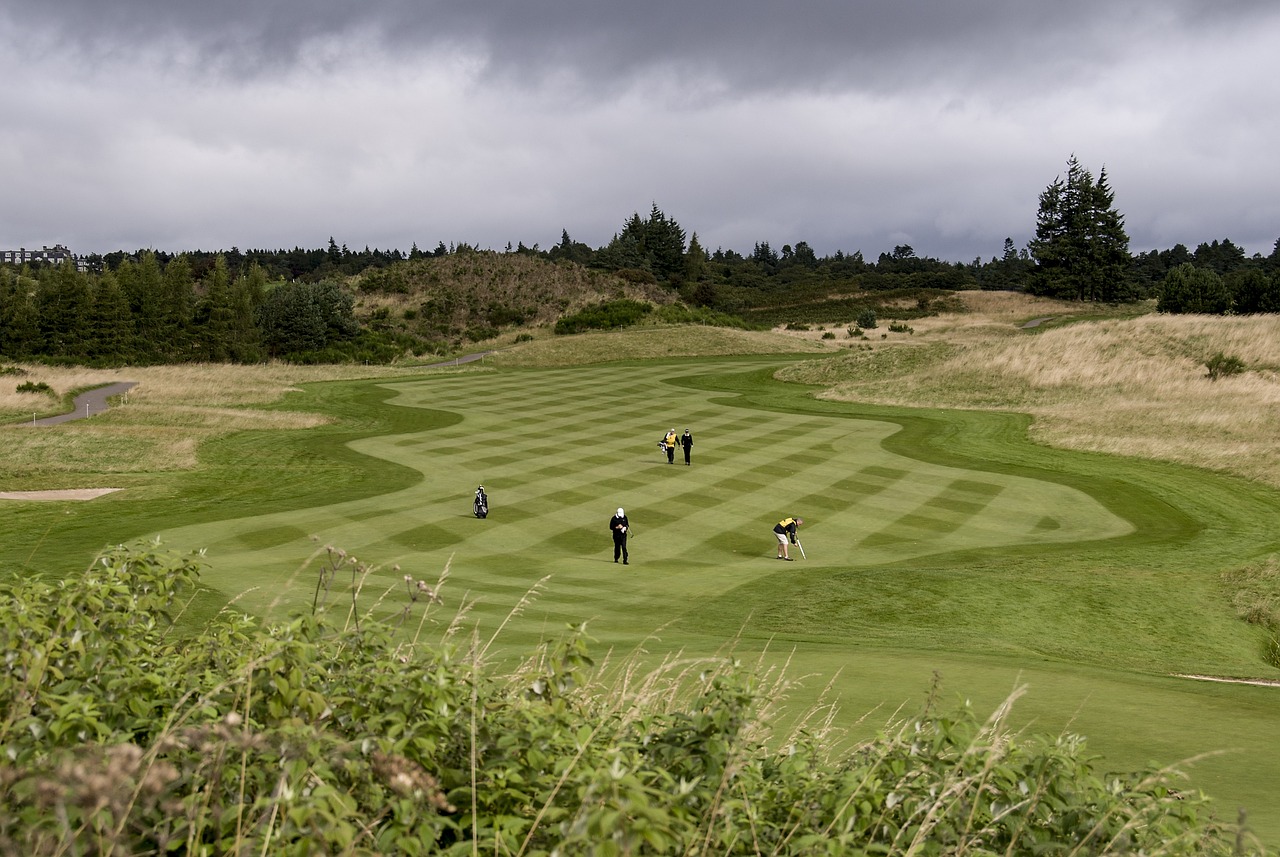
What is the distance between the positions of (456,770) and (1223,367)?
66549 mm

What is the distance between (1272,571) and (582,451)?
2509 centimetres

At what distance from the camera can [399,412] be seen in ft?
179

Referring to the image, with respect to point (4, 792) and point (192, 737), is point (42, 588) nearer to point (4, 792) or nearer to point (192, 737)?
point (4, 792)

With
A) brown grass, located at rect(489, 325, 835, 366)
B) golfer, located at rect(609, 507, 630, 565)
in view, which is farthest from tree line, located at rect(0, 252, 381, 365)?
golfer, located at rect(609, 507, 630, 565)

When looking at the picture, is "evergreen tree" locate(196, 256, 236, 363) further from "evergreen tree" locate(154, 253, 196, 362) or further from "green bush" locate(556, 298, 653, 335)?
"green bush" locate(556, 298, 653, 335)

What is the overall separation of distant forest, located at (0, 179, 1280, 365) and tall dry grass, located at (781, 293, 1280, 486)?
120 feet

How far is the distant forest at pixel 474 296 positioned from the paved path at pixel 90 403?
102 feet

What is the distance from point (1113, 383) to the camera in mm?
60219

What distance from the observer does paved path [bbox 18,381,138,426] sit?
48.6 metres

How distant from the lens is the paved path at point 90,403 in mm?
48562

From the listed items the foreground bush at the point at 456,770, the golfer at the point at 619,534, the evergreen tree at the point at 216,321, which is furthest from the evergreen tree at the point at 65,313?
the foreground bush at the point at 456,770

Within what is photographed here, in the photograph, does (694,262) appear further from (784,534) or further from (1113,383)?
(784,534)

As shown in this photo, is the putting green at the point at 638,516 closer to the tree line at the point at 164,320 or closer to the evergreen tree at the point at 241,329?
the evergreen tree at the point at 241,329

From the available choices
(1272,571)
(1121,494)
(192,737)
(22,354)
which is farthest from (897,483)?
(22,354)
